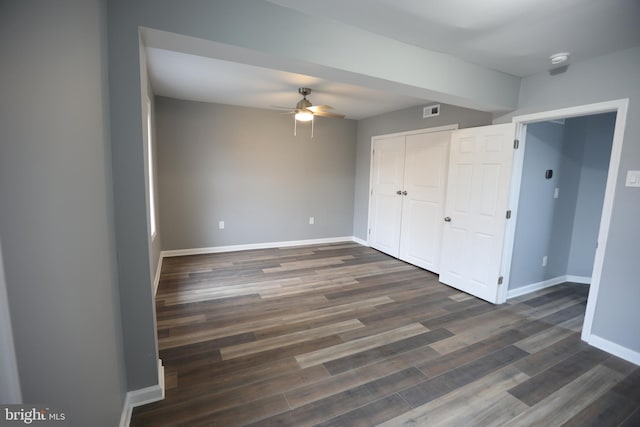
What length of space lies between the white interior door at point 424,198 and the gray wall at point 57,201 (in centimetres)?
391

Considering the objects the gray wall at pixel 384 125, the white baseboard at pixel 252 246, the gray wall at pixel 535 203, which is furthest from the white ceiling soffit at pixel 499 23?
the white baseboard at pixel 252 246

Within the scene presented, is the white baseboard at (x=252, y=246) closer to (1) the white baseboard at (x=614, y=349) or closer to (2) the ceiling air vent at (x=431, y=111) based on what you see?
(2) the ceiling air vent at (x=431, y=111)

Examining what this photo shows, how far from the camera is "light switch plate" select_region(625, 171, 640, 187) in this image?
2203 mm

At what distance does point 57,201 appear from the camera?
0.94 meters

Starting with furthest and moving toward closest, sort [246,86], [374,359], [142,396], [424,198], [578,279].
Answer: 1. [424,198]
2. [578,279]
3. [246,86]
4. [374,359]
5. [142,396]

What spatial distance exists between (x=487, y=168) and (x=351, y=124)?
3110mm

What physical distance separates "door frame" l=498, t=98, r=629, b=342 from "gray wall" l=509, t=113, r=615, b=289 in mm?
174

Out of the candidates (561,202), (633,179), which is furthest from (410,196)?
(633,179)

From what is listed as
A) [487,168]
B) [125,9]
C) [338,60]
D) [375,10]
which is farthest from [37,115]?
[487,168]

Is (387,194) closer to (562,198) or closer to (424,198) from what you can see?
(424,198)

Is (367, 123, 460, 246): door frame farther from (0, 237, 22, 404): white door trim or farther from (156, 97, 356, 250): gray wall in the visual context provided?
(0, 237, 22, 404): white door trim

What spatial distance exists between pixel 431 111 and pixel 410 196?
53.3 inches

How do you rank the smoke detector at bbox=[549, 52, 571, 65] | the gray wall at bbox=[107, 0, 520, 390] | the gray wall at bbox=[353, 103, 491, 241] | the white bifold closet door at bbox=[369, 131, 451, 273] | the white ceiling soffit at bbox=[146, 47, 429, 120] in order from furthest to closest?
the white bifold closet door at bbox=[369, 131, 451, 273]
the gray wall at bbox=[353, 103, 491, 241]
the white ceiling soffit at bbox=[146, 47, 429, 120]
the smoke detector at bbox=[549, 52, 571, 65]
the gray wall at bbox=[107, 0, 520, 390]

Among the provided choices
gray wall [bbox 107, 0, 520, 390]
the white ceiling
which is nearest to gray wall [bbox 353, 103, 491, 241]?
the white ceiling
